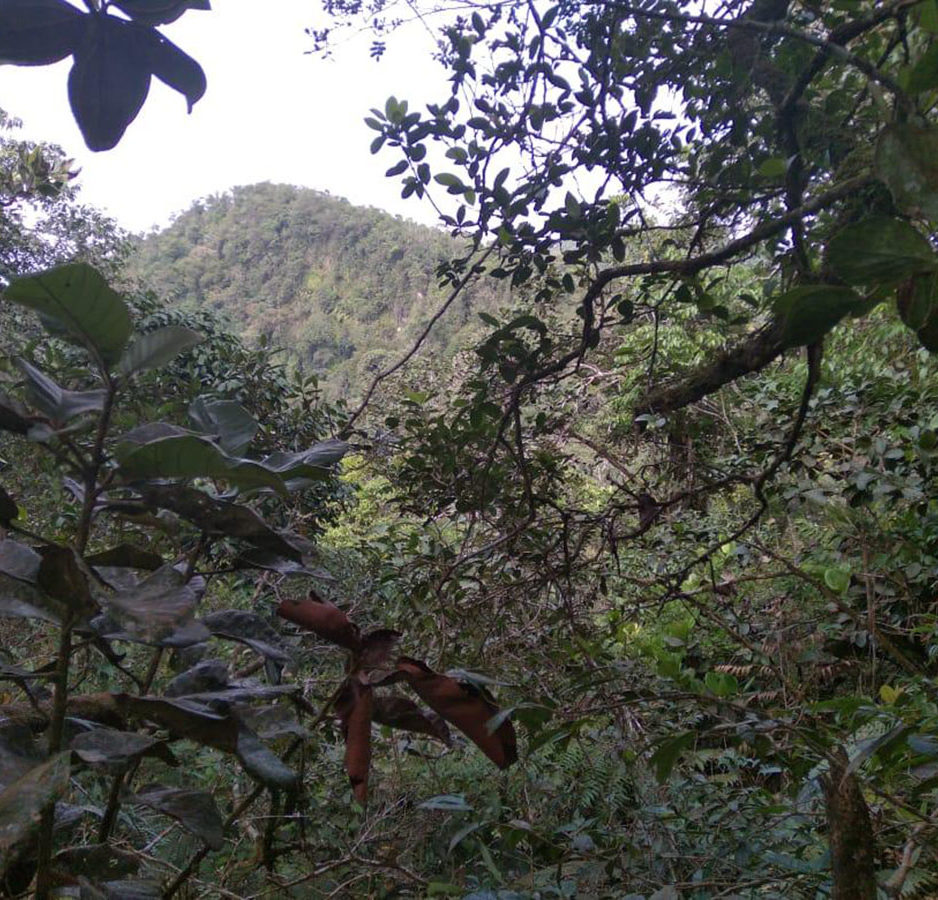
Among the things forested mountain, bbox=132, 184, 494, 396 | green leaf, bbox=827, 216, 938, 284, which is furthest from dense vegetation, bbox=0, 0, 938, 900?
forested mountain, bbox=132, 184, 494, 396

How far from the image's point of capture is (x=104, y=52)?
20.6 inches

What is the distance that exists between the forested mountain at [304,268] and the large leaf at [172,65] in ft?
52.4

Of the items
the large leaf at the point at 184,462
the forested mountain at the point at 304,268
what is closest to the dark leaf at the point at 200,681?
the large leaf at the point at 184,462

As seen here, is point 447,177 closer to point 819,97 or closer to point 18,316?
point 819,97

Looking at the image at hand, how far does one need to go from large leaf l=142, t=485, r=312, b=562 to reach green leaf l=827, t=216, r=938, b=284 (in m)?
0.44

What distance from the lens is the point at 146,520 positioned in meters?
0.69

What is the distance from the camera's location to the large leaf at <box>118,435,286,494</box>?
0.52 metres

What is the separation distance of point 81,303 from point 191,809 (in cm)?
39

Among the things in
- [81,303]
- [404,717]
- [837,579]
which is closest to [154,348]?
[81,303]

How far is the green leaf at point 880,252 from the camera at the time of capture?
0.40m

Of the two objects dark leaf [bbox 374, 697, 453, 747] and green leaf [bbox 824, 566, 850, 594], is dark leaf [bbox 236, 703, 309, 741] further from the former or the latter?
green leaf [bbox 824, 566, 850, 594]

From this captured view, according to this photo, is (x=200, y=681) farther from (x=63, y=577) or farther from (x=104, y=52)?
(x=104, y=52)

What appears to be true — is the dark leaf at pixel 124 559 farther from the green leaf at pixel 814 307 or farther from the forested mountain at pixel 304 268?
the forested mountain at pixel 304 268

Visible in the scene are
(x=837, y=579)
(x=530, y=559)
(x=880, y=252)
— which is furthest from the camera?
(x=837, y=579)
